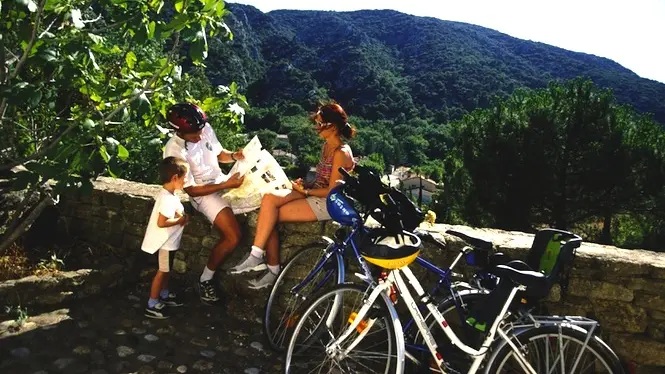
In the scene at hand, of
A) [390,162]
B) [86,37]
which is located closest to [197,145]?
[86,37]

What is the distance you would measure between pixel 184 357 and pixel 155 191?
6.06ft

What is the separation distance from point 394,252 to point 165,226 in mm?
1852

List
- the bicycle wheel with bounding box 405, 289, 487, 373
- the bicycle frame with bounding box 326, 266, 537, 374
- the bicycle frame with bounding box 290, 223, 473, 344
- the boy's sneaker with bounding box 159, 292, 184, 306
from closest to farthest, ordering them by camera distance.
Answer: the bicycle frame with bounding box 326, 266, 537, 374 → the bicycle wheel with bounding box 405, 289, 487, 373 → the bicycle frame with bounding box 290, 223, 473, 344 → the boy's sneaker with bounding box 159, 292, 184, 306

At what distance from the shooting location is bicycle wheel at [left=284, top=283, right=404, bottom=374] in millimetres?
2576

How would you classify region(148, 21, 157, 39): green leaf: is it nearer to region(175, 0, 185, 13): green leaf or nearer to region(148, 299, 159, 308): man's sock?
region(175, 0, 185, 13): green leaf

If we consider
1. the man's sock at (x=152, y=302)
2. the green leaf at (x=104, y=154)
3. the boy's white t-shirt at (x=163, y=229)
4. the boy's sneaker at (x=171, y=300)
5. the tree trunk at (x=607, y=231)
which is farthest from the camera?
the tree trunk at (x=607, y=231)

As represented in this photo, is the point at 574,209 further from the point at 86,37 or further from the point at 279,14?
the point at 279,14

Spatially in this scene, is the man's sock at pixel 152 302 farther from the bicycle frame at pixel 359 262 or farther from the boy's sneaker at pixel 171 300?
the bicycle frame at pixel 359 262

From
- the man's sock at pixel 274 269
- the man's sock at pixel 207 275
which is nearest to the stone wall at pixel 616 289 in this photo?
the man's sock at pixel 274 269

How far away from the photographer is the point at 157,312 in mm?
3736

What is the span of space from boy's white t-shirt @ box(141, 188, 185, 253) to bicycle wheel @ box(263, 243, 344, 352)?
0.88 metres

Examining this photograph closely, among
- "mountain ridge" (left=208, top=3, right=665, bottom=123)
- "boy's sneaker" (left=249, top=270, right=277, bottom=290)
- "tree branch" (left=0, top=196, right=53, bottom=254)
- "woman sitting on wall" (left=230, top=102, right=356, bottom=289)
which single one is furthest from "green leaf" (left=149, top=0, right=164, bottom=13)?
"mountain ridge" (left=208, top=3, right=665, bottom=123)

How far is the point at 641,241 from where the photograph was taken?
17.9 m

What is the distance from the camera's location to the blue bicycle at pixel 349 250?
2.67 metres
